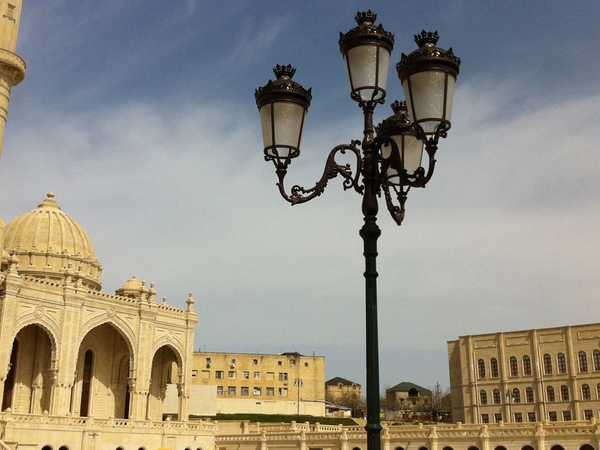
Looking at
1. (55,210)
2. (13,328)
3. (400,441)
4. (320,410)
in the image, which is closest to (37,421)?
(13,328)

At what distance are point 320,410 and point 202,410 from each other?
58.7 ft

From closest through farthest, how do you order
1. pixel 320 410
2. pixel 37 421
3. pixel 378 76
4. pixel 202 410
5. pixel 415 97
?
1. pixel 415 97
2. pixel 378 76
3. pixel 37 421
4. pixel 202 410
5. pixel 320 410

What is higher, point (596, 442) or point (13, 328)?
point (13, 328)

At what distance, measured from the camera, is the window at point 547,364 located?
2307 inches

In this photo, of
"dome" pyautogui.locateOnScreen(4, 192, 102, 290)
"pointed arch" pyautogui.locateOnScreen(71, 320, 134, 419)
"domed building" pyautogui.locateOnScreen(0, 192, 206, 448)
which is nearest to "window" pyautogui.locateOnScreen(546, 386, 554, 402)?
"domed building" pyautogui.locateOnScreen(0, 192, 206, 448)

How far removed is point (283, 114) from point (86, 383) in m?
39.4

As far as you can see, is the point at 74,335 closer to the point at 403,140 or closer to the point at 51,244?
the point at 51,244

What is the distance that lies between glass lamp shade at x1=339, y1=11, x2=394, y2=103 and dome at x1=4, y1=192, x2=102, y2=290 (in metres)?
38.6

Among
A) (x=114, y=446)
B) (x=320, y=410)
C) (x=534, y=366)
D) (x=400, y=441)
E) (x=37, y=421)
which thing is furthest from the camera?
(x=320, y=410)

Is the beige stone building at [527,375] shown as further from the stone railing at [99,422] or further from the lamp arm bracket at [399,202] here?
the lamp arm bracket at [399,202]

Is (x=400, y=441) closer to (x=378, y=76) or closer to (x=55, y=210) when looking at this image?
(x=55, y=210)

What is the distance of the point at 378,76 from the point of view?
693cm

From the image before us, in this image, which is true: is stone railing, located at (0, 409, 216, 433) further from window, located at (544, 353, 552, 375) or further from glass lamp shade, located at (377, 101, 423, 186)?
window, located at (544, 353, 552, 375)

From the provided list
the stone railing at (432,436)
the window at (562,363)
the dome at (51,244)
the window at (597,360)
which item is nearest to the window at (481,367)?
the window at (562,363)
